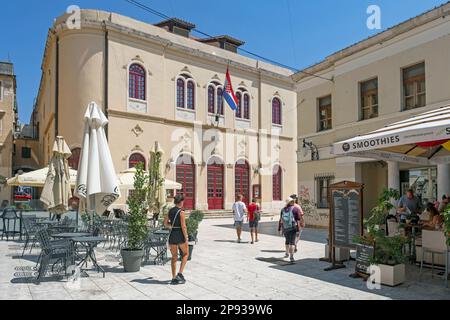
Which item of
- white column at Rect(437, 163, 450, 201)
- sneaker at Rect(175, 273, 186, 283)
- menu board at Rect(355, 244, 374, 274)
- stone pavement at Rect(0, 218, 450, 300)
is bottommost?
stone pavement at Rect(0, 218, 450, 300)

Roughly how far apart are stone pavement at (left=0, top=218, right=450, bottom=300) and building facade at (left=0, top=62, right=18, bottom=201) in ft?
72.4

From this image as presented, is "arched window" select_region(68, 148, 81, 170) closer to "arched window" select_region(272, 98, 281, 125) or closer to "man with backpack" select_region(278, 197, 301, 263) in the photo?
"arched window" select_region(272, 98, 281, 125)

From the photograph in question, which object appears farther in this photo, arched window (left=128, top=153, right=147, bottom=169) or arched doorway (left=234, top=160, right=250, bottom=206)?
arched doorway (left=234, top=160, right=250, bottom=206)

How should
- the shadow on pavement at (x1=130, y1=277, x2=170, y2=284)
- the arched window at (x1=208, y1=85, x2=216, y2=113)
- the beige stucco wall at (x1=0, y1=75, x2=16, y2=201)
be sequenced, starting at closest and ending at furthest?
the shadow on pavement at (x1=130, y1=277, x2=170, y2=284), the arched window at (x1=208, y1=85, x2=216, y2=113), the beige stucco wall at (x1=0, y1=75, x2=16, y2=201)

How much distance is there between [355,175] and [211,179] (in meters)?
11.5

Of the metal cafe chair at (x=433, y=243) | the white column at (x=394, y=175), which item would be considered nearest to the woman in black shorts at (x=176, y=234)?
the metal cafe chair at (x=433, y=243)

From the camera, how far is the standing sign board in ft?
28.7

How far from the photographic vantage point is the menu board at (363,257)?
7805mm

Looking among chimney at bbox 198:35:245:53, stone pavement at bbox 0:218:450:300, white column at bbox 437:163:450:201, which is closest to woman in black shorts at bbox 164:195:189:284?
stone pavement at bbox 0:218:450:300

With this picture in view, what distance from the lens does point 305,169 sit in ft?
63.2

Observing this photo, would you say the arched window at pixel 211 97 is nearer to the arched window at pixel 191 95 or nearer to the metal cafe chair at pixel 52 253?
the arched window at pixel 191 95

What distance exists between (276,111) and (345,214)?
2208 cm

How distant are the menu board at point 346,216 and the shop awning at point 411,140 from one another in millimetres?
932

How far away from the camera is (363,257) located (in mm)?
7945
